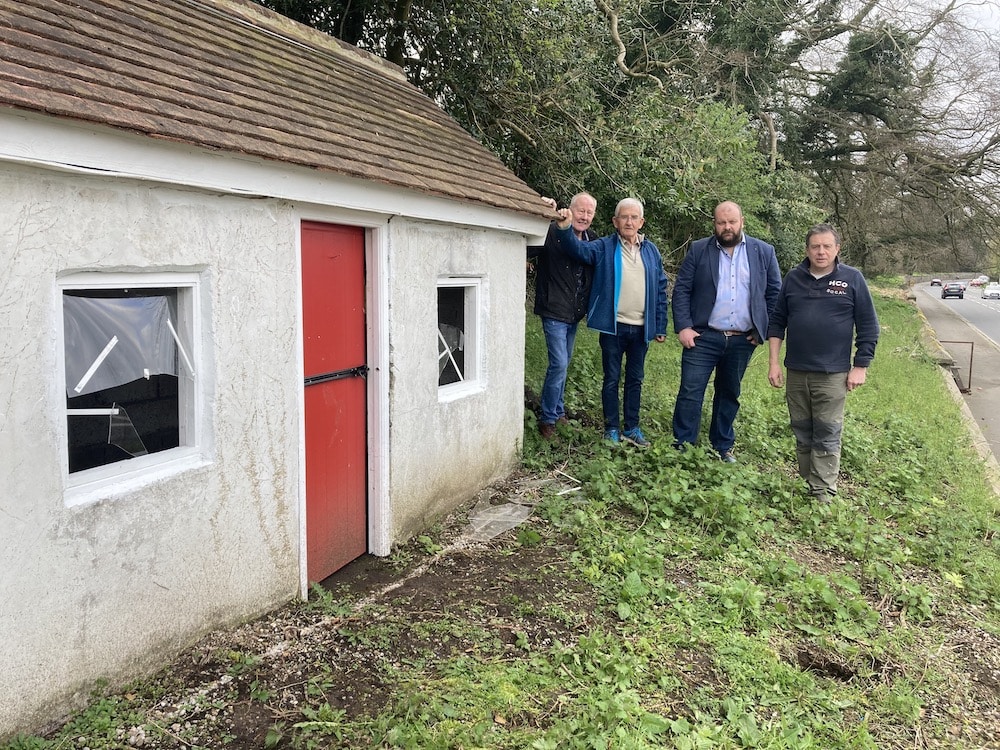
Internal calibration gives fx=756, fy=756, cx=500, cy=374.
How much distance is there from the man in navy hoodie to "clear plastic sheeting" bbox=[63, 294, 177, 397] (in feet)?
14.4

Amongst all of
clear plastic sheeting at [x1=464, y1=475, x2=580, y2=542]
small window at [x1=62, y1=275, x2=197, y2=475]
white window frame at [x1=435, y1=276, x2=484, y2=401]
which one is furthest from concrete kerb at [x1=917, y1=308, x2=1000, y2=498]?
small window at [x1=62, y1=275, x2=197, y2=475]

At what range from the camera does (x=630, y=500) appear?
5848 mm

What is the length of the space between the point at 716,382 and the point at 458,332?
2518 mm

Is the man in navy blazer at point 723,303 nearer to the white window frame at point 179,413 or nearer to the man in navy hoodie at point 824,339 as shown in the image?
the man in navy hoodie at point 824,339

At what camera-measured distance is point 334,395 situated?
458 centimetres

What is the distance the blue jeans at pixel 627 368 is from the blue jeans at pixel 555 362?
0.34 m

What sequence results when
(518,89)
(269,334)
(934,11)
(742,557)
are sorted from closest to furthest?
(269,334) < (742,557) < (518,89) < (934,11)

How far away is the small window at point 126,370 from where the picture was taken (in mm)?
3105

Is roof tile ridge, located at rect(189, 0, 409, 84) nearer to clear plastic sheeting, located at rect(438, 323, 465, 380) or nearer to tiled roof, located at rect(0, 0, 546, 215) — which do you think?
tiled roof, located at rect(0, 0, 546, 215)

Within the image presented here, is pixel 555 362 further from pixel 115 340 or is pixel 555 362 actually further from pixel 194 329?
pixel 115 340

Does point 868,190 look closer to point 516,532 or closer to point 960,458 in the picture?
point 960,458

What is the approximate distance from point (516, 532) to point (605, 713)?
228 centimetres

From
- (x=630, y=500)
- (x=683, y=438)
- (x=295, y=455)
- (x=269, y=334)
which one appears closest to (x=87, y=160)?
(x=269, y=334)

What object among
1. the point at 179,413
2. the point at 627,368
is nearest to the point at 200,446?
the point at 179,413
